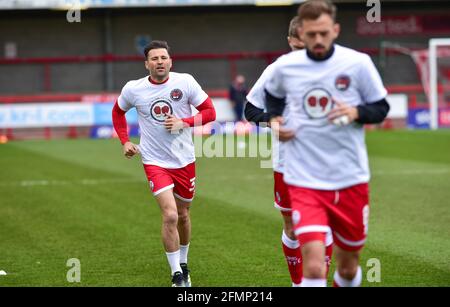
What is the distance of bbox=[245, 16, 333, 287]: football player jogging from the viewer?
26.2 ft

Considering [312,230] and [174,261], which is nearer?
[312,230]

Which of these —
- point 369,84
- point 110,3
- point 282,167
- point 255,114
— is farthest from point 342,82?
point 110,3

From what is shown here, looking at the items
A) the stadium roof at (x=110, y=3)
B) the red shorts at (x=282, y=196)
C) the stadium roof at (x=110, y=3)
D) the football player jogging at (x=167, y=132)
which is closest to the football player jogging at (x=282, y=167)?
the red shorts at (x=282, y=196)

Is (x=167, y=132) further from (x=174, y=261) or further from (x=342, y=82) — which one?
(x=342, y=82)

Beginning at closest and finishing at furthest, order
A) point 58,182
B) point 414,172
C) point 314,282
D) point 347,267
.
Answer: point 314,282 → point 347,267 → point 58,182 → point 414,172

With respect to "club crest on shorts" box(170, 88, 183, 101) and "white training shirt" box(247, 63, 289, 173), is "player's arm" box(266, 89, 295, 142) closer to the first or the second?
"white training shirt" box(247, 63, 289, 173)

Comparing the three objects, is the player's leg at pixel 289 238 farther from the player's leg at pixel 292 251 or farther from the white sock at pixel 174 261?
the white sock at pixel 174 261

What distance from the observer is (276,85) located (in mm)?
6953

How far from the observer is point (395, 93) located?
3972cm

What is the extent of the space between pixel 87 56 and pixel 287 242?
37.8 metres

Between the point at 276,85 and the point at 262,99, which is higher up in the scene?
the point at 276,85

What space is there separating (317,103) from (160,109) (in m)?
3.23
